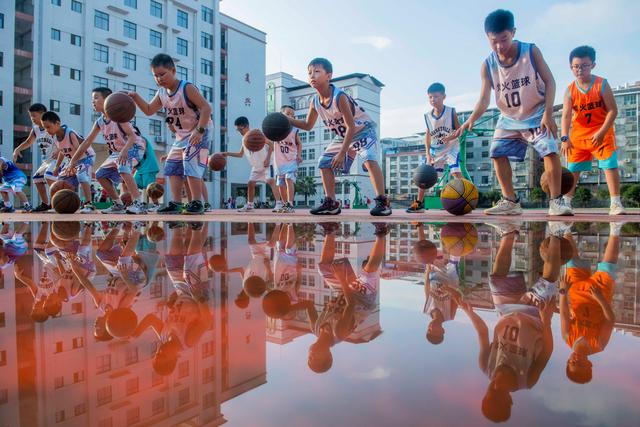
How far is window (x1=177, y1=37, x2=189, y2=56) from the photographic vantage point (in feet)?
120

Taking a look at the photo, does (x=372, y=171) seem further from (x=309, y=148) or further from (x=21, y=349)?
(x=309, y=148)

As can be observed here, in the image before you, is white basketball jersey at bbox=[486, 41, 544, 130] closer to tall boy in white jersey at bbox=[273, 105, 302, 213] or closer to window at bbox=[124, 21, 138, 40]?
tall boy in white jersey at bbox=[273, 105, 302, 213]

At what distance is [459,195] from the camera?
5.19 m

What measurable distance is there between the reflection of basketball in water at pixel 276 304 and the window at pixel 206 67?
40565 millimetres

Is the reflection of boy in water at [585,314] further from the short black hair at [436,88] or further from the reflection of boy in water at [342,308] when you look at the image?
the short black hair at [436,88]

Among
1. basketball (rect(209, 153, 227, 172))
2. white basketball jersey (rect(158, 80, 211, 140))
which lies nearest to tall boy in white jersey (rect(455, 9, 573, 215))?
white basketball jersey (rect(158, 80, 211, 140))

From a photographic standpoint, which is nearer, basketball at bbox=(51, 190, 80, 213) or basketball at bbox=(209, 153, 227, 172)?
basketball at bbox=(51, 190, 80, 213)

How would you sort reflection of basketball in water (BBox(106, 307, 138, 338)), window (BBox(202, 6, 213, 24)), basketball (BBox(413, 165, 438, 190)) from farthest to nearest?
window (BBox(202, 6, 213, 24))
basketball (BBox(413, 165, 438, 190))
reflection of basketball in water (BBox(106, 307, 138, 338))

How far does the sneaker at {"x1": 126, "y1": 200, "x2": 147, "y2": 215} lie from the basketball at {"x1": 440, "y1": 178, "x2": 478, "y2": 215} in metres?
4.38

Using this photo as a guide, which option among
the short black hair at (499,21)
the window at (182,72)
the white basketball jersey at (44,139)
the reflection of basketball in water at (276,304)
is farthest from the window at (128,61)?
the reflection of basketball in water at (276,304)

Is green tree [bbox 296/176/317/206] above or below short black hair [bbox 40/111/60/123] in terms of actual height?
above

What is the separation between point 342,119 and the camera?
5.37 metres

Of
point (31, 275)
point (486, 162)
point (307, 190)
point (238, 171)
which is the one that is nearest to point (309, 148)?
point (307, 190)

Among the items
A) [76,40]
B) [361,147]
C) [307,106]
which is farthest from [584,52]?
[307,106]
